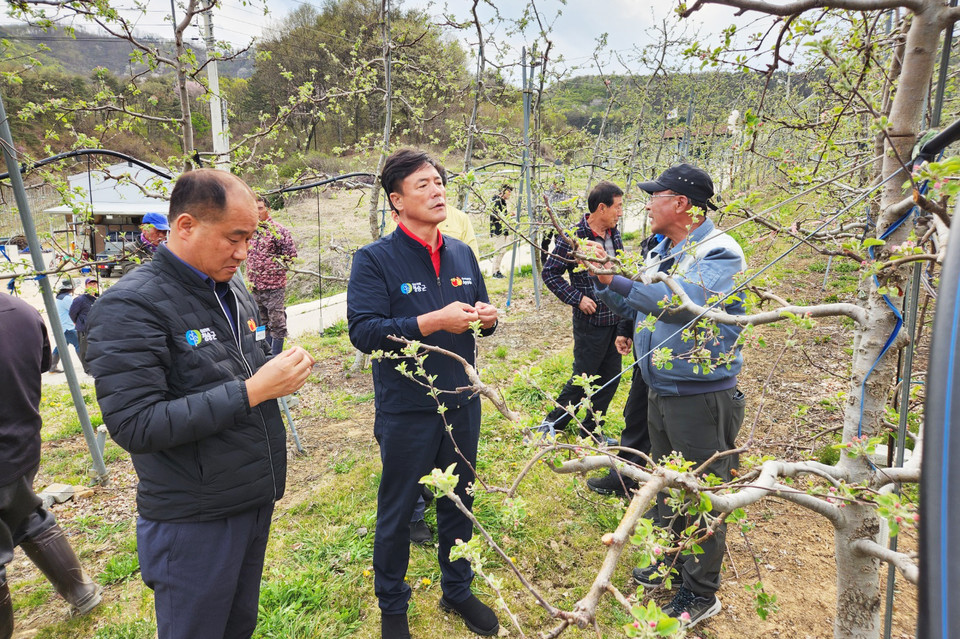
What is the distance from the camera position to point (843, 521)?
170 cm

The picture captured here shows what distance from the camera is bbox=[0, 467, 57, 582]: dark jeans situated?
2.30 metres

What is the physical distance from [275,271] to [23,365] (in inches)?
133

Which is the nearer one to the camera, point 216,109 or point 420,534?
point 420,534

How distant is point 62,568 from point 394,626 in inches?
72.8

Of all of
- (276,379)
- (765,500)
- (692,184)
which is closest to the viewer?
(276,379)

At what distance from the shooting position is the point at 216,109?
20.9 ft

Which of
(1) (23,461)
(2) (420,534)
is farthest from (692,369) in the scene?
(1) (23,461)

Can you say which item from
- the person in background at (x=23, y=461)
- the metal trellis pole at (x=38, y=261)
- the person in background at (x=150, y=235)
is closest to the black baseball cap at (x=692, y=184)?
the person in background at (x=23, y=461)

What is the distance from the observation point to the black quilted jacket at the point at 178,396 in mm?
1481

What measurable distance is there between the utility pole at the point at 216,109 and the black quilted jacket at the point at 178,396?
108 inches

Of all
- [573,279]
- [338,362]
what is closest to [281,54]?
[338,362]

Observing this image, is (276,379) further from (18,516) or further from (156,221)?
(156,221)

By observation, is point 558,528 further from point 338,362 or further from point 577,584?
point 338,362

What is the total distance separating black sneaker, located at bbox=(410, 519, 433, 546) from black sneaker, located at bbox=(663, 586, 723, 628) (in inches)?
57.9
